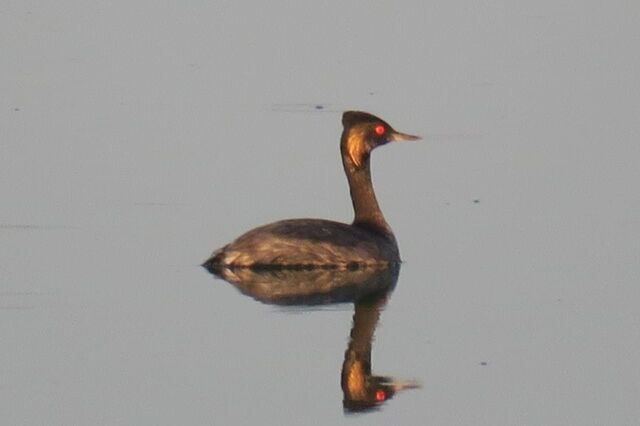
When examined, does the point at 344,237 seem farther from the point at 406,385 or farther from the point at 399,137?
the point at 406,385

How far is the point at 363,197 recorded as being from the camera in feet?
60.3

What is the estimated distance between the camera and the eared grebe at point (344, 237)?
56.3ft

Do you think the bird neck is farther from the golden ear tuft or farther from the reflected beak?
the reflected beak

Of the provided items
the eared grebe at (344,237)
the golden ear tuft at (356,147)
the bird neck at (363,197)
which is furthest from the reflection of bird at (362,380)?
the golden ear tuft at (356,147)

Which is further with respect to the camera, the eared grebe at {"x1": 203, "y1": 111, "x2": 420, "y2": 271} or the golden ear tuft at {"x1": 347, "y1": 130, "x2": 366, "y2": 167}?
the golden ear tuft at {"x1": 347, "y1": 130, "x2": 366, "y2": 167}

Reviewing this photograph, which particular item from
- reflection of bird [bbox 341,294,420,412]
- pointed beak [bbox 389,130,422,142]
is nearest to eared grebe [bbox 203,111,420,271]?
pointed beak [bbox 389,130,422,142]

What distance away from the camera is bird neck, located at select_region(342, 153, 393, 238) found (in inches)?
714

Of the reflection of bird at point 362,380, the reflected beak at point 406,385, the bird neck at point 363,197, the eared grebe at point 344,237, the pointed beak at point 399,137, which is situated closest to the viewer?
the reflection of bird at point 362,380

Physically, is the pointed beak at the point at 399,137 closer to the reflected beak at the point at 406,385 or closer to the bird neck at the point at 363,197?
the bird neck at the point at 363,197

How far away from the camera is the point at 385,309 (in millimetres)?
16141

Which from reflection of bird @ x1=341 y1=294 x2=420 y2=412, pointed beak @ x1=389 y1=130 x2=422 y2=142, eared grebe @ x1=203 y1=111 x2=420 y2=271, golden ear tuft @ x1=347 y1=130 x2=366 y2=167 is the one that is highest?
pointed beak @ x1=389 y1=130 x2=422 y2=142

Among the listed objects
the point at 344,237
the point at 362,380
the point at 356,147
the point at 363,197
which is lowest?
the point at 362,380

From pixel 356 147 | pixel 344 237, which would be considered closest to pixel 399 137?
pixel 356 147

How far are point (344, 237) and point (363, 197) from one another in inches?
36.4
